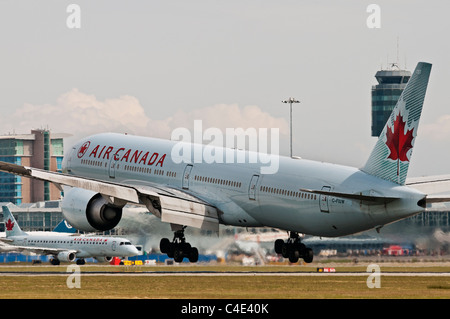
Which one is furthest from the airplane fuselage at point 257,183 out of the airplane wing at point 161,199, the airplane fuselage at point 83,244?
the airplane fuselage at point 83,244

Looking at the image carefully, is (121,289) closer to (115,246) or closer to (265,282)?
(265,282)

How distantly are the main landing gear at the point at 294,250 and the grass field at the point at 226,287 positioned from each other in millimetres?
1508

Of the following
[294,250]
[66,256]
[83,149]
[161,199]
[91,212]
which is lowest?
[66,256]

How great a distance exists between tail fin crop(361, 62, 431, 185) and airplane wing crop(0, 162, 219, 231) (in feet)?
36.2

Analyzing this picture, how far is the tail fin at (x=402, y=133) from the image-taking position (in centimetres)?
5641

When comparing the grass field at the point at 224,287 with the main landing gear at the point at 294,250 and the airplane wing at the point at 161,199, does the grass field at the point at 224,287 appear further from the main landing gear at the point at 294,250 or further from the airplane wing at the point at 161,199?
the airplane wing at the point at 161,199

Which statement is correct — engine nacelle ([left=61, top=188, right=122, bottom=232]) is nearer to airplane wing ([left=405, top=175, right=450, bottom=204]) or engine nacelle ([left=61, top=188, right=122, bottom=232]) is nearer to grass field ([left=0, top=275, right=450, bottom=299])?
grass field ([left=0, top=275, right=450, bottom=299])

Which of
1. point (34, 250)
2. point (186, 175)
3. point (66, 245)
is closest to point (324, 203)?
point (186, 175)

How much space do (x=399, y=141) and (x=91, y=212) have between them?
1853 cm

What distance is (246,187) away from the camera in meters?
62.6

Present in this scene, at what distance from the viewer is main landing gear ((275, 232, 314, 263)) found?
66.0 m

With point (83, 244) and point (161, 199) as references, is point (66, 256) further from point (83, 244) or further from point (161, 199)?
point (161, 199)

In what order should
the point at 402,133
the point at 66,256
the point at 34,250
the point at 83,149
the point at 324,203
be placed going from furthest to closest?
the point at 34,250
the point at 66,256
the point at 83,149
the point at 324,203
the point at 402,133

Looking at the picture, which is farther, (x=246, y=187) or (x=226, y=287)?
(x=246, y=187)
